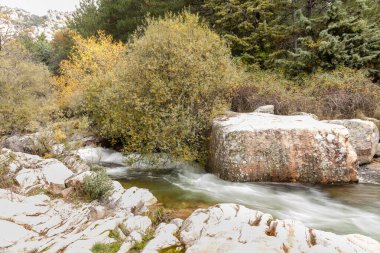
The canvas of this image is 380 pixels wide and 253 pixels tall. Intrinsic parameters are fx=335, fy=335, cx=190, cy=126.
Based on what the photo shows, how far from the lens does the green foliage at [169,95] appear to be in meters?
13.3

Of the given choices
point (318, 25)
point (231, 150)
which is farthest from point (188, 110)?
point (318, 25)

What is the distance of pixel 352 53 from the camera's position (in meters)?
19.1

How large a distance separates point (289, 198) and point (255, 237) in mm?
4855

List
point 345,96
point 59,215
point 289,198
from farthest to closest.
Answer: point 345,96 < point 289,198 < point 59,215

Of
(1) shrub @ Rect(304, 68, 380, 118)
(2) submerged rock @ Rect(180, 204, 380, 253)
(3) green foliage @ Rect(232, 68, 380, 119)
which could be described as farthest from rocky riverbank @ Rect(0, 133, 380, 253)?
(1) shrub @ Rect(304, 68, 380, 118)

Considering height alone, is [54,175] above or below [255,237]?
above

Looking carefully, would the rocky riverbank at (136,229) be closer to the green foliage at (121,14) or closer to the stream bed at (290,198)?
the stream bed at (290,198)

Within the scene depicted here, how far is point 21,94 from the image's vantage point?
928 inches

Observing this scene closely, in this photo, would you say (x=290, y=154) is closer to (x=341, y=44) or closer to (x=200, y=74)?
(x=200, y=74)

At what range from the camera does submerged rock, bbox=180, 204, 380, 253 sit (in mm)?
5715

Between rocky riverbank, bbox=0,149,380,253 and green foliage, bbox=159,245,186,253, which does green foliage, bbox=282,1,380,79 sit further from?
green foliage, bbox=159,245,186,253

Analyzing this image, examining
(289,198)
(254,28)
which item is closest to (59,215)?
(289,198)

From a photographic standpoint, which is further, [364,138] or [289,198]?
[364,138]

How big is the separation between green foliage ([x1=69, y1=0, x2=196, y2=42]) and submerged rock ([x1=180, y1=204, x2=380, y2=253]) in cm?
2402
